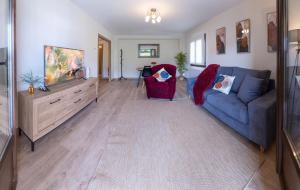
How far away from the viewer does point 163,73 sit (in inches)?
224

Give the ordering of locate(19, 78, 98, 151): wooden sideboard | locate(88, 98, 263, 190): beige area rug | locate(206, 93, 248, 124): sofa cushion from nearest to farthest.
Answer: locate(88, 98, 263, 190): beige area rug
locate(19, 78, 98, 151): wooden sideboard
locate(206, 93, 248, 124): sofa cushion

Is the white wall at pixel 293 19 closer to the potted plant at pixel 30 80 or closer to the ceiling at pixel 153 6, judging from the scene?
the potted plant at pixel 30 80

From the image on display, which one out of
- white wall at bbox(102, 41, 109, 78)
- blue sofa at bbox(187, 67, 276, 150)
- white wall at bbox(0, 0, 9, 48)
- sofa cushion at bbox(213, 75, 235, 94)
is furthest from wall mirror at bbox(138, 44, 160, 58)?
white wall at bbox(0, 0, 9, 48)

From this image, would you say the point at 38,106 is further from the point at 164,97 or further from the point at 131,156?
the point at 164,97

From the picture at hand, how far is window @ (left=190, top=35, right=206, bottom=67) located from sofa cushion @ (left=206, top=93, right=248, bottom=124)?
4.10 m

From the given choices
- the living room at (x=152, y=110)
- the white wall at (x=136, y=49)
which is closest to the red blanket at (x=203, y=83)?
the living room at (x=152, y=110)

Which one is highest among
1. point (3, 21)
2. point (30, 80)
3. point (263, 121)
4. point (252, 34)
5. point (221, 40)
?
point (221, 40)

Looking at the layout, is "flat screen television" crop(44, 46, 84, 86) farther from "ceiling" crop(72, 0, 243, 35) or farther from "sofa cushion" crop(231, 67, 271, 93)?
"sofa cushion" crop(231, 67, 271, 93)

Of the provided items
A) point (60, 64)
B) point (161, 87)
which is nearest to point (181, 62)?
point (161, 87)

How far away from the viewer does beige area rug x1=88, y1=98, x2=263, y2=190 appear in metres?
1.79

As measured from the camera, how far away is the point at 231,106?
2.95 meters

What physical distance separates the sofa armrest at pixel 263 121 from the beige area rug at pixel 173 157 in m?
0.19

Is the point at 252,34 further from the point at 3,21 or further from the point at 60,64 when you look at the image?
the point at 3,21

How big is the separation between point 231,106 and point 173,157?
121 centimetres
